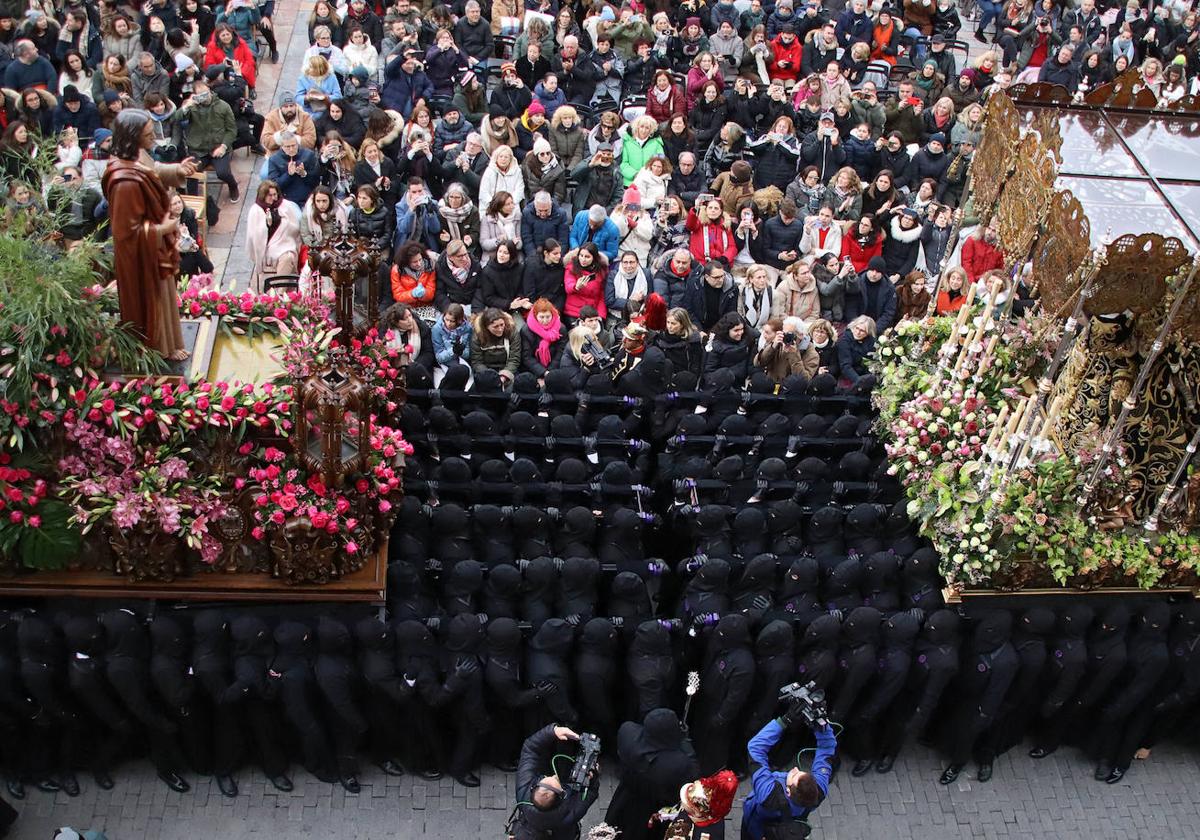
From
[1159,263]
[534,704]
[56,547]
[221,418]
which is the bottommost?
[534,704]

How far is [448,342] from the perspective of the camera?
10781 mm

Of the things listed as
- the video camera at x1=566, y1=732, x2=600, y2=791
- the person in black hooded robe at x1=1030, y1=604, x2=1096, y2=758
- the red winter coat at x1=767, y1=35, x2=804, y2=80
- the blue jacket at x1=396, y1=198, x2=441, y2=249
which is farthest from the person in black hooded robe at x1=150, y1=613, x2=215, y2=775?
the red winter coat at x1=767, y1=35, x2=804, y2=80

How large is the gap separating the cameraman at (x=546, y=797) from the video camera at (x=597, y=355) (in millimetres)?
3779

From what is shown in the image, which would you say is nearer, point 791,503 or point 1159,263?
point 1159,263

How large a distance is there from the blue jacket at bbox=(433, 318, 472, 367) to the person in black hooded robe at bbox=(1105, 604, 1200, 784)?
5986 mm

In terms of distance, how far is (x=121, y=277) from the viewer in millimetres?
8078

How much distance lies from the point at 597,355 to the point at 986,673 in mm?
3958

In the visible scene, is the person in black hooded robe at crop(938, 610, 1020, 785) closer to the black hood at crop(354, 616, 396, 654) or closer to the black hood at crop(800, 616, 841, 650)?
the black hood at crop(800, 616, 841, 650)

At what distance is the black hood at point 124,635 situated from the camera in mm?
7742

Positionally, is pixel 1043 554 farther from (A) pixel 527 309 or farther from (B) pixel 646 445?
(A) pixel 527 309

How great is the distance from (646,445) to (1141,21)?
39.5 ft

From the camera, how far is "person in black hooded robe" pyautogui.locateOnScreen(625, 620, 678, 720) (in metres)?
8.17

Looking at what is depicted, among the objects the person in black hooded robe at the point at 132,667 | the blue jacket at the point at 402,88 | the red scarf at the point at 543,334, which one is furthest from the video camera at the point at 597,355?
the blue jacket at the point at 402,88

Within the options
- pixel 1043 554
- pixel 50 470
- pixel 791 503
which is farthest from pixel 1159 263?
pixel 50 470
